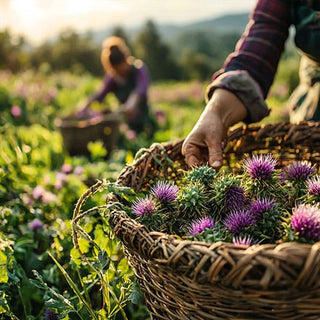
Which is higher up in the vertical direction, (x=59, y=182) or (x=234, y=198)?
(x=234, y=198)

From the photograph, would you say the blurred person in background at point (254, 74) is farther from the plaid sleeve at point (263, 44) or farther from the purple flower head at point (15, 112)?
the purple flower head at point (15, 112)

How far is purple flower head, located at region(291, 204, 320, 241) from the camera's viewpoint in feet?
2.52

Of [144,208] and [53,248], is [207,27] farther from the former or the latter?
[144,208]

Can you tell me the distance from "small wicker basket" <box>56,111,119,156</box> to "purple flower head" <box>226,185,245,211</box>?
9.53 ft

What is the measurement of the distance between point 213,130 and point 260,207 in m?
0.47

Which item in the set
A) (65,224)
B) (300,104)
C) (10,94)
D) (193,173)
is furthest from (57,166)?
(10,94)

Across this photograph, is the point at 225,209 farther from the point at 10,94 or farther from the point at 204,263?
the point at 10,94

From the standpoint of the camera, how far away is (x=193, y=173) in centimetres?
112

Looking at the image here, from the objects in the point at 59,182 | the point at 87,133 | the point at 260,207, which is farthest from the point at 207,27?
the point at 260,207

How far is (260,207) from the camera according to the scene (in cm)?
94

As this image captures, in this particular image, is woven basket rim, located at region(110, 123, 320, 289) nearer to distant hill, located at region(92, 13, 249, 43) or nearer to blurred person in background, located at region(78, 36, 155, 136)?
blurred person in background, located at region(78, 36, 155, 136)

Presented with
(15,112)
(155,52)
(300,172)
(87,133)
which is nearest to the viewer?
(300,172)

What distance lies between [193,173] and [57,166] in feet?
8.04

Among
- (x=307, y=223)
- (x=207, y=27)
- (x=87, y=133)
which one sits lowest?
(x=207, y=27)
